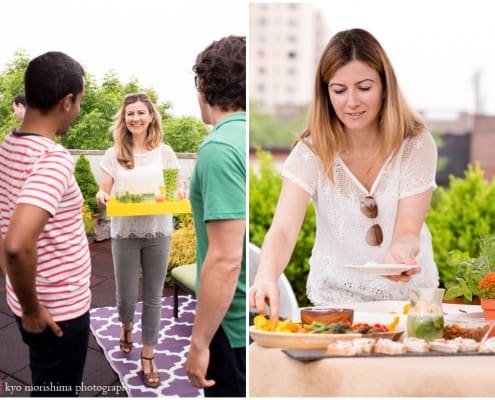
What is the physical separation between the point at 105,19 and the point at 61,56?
0.28 meters

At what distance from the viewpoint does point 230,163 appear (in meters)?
2.02

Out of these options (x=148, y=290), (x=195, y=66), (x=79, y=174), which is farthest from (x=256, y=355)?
(x=195, y=66)

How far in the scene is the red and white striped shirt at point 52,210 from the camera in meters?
2.04

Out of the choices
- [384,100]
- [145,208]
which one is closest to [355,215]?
[384,100]

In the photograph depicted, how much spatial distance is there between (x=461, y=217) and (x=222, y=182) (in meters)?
1.47

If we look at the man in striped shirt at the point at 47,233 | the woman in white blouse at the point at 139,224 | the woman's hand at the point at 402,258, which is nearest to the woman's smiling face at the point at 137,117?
the woman in white blouse at the point at 139,224

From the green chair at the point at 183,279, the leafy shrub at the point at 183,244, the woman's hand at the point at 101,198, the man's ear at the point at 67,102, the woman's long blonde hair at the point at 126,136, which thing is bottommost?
the green chair at the point at 183,279

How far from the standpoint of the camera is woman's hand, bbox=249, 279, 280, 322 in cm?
227

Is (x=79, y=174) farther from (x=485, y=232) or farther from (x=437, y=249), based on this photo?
(x=485, y=232)

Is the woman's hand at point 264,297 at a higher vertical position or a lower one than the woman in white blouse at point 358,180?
lower

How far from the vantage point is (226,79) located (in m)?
2.10

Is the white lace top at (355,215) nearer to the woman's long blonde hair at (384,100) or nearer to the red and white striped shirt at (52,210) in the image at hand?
the woman's long blonde hair at (384,100)

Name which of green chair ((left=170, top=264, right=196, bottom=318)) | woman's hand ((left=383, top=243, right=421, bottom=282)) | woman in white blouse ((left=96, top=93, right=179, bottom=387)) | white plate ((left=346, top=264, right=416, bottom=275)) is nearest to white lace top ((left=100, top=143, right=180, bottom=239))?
woman in white blouse ((left=96, top=93, right=179, bottom=387))

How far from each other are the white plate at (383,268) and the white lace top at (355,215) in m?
0.02
